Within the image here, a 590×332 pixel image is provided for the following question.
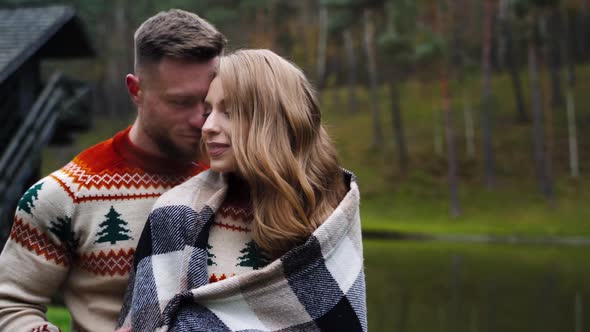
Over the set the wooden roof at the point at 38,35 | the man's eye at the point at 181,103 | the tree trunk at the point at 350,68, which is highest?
the man's eye at the point at 181,103

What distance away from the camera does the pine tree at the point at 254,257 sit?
2.55 metres

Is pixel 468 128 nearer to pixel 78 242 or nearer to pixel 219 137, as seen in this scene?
pixel 78 242

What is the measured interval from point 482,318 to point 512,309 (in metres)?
1.12

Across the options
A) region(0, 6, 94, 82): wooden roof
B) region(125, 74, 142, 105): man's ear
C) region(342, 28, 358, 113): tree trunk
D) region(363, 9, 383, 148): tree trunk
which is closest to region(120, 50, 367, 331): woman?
region(125, 74, 142, 105): man's ear

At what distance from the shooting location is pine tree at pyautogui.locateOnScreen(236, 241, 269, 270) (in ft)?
8.37

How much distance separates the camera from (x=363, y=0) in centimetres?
3931

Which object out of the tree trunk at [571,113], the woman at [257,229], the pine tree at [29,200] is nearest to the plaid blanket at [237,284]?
the woman at [257,229]

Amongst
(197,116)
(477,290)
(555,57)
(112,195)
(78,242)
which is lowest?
(555,57)

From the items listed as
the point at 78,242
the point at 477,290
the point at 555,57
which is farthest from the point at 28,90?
the point at 555,57

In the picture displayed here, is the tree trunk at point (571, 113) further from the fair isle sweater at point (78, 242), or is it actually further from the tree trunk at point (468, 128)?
the fair isle sweater at point (78, 242)

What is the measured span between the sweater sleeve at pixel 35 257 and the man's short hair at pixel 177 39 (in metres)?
0.60

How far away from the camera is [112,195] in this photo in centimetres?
299

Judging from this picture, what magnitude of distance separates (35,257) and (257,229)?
2.62 ft

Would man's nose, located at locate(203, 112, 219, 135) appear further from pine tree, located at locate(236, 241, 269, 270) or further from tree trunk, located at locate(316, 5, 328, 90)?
tree trunk, located at locate(316, 5, 328, 90)
